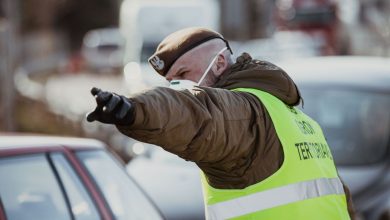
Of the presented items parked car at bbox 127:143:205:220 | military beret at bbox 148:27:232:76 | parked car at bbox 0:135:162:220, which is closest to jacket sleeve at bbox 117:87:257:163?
military beret at bbox 148:27:232:76

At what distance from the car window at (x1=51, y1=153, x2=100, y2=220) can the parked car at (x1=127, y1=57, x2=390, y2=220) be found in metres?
2.78

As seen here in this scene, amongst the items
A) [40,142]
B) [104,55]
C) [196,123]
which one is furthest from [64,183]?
[104,55]

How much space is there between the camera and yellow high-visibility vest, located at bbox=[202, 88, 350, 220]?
12.9 feet

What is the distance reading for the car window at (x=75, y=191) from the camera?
495 cm

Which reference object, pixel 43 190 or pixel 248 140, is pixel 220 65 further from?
pixel 43 190

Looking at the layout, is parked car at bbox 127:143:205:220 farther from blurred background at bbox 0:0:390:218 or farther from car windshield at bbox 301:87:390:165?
car windshield at bbox 301:87:390:165

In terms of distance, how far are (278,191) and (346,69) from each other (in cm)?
565

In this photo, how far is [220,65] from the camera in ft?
13.3

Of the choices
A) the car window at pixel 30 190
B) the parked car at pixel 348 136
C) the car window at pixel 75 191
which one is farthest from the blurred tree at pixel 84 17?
the car window at pixel 30 190

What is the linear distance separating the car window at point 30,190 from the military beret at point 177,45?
0.95 meters

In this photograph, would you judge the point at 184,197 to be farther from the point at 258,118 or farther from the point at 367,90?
the point at 258,118

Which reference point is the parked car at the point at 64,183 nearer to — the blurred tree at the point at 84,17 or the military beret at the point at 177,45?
the military beret at the point at 177,45

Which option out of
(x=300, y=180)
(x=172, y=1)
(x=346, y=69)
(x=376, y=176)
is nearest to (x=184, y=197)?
(x=376, y=176)

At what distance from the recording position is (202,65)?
400 cm
